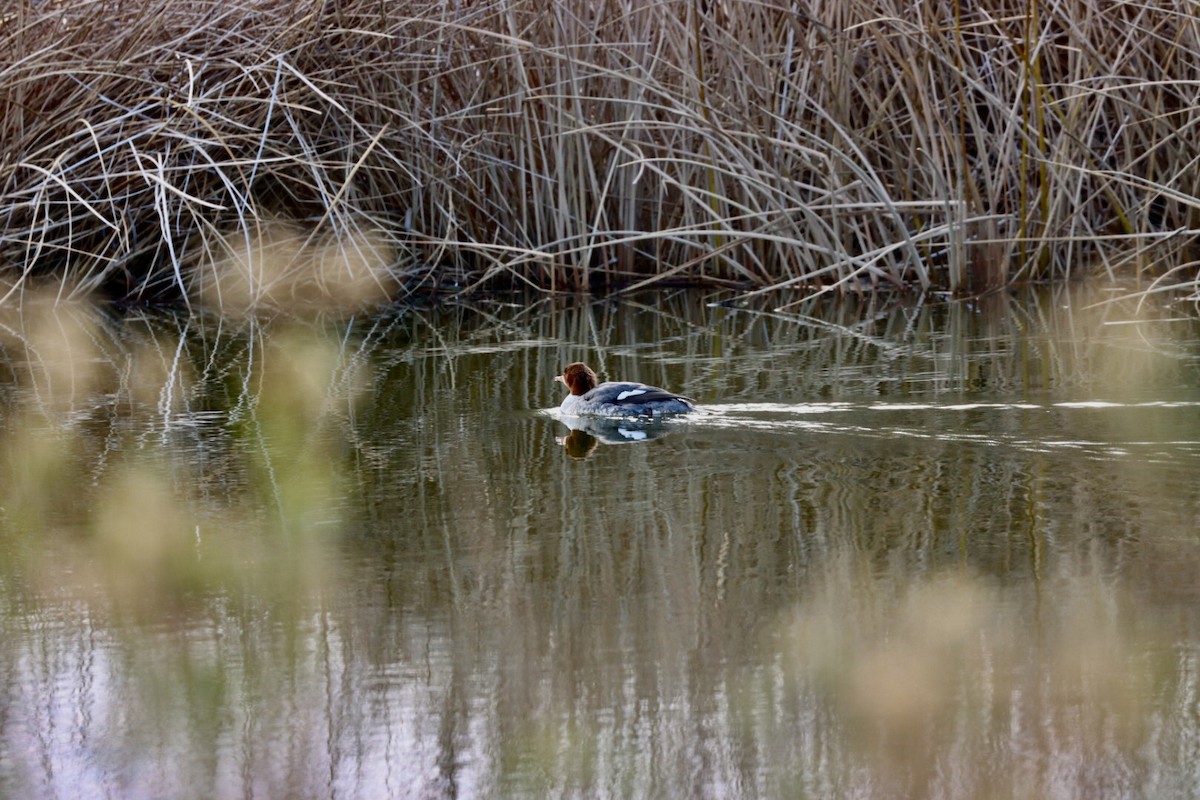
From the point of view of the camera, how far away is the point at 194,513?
4086 millimetres

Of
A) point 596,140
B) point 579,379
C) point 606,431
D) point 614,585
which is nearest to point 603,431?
point 606,431

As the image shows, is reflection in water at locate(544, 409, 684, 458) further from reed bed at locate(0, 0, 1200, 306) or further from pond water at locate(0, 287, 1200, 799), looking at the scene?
reed bed at locate(0, 0, 1200, 306)

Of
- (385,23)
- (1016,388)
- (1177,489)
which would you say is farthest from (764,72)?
(1177,489)

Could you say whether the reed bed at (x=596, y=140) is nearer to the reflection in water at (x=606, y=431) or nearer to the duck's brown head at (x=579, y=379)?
the duck's brown head at (x=579, y=379)

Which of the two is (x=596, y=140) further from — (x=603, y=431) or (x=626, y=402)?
(x=603, y=431)

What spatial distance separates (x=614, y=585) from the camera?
3320 mm

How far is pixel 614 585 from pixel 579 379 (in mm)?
2197

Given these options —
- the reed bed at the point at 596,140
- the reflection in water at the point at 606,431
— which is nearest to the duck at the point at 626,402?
the reflection in water at the point at 606,431

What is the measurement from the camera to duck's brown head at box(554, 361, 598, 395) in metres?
5.47

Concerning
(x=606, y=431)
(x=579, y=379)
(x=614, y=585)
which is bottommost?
(x=614, y=585)

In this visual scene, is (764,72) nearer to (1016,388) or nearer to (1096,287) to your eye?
(1096,287)

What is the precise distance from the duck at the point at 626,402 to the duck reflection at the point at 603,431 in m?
0.02

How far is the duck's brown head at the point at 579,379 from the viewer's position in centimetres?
547

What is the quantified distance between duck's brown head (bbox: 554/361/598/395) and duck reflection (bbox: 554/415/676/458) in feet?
0.55
